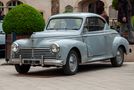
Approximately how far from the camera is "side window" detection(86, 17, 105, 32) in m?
16.2

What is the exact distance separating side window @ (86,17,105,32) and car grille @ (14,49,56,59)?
195cm

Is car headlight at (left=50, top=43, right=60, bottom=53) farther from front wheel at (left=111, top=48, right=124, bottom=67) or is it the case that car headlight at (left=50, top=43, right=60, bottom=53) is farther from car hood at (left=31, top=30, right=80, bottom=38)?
front wheel at (left=111, top=48, right=124, bottom=67)

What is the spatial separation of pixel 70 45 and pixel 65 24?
1.58 m

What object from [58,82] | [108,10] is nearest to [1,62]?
[58,82]

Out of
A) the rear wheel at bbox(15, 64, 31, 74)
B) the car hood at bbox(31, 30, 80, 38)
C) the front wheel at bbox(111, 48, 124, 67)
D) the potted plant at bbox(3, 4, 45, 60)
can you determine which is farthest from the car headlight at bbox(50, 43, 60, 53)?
the potted plant at bbox(3, 4, 45, 60)

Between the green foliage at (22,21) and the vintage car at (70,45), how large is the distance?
2785mm

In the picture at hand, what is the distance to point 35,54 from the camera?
14.9 m

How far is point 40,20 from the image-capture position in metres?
20.0

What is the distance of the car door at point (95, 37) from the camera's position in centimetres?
1589

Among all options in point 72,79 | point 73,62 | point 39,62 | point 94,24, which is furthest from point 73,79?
point 94,24

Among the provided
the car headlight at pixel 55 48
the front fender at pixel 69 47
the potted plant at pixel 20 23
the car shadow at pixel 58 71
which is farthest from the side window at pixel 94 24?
the potted plant at pixel 20 23

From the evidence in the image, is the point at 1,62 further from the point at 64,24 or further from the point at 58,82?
the point at 58,82

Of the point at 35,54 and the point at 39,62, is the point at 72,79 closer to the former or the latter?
the point at 39,62

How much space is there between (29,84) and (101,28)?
463cm
